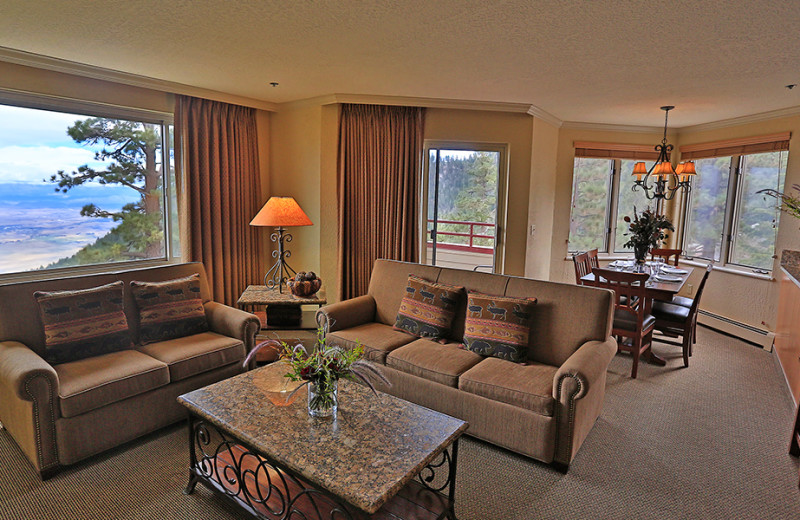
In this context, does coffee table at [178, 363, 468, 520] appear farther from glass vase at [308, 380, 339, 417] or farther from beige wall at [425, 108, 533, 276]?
beige wall at [425, 108, 533, 276]

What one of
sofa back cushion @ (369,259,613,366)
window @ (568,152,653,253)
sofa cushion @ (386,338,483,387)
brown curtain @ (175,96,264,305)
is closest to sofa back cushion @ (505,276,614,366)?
sofa back cushion @ (369,259,613,366)

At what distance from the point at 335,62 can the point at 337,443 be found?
2761 millimetres

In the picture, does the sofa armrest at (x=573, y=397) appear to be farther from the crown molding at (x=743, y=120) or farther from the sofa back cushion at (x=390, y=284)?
the crown molding at (x=743, y=120)

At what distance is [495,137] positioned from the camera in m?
4.96

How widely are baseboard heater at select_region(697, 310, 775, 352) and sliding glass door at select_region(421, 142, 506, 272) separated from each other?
9.15 feet

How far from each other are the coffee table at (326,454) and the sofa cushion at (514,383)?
1.77 ft

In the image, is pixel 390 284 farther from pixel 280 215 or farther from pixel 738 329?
pixel 738 329

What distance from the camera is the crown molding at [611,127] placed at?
5.88 m

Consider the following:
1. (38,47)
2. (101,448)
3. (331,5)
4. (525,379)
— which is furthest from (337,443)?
(38,47)

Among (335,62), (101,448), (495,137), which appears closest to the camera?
(101,448)

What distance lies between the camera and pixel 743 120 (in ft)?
17.1

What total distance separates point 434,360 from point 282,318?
1.58 m

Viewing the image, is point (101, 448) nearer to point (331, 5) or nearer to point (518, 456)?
point (518, 456)

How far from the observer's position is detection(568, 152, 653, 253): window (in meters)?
6.15
